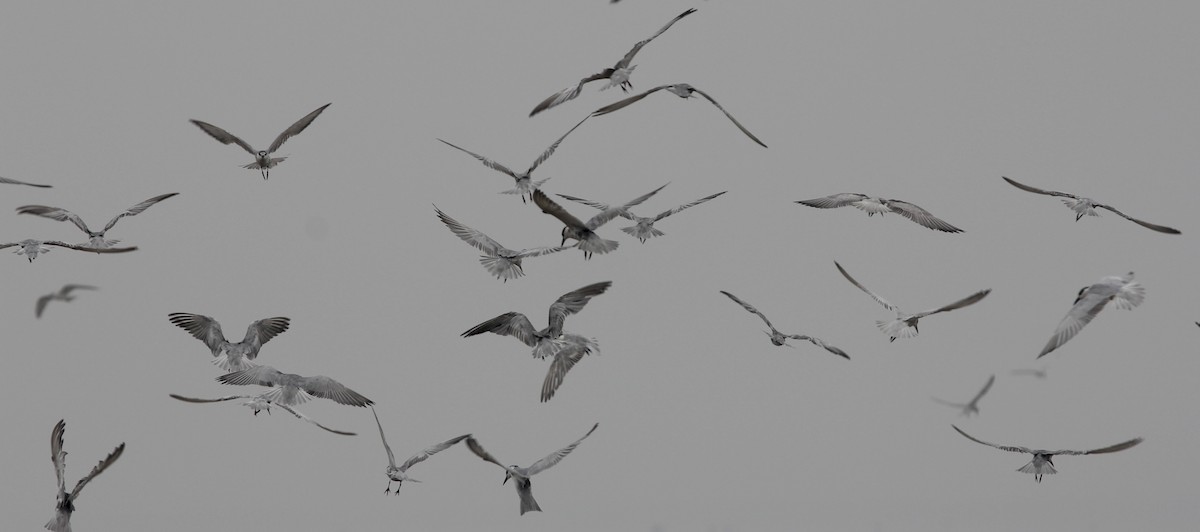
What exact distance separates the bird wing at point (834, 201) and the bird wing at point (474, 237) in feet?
20.5

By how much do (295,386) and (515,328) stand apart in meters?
4.44

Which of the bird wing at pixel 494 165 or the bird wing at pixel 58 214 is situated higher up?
the bird wing at pixel 494 165

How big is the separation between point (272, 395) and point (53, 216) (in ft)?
32.2

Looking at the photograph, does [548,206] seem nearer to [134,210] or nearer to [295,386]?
[295,386]

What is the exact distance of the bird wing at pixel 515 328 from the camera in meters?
24.2

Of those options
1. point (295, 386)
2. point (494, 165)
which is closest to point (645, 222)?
point (494, 165)

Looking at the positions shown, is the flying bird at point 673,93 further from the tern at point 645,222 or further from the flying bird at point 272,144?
the flying bird at point 272,144

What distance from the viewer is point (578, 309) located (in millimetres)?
25062

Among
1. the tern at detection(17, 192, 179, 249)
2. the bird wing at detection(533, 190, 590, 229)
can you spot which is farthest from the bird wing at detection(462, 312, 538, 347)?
the tern at detection(17, 192, 179, 249)

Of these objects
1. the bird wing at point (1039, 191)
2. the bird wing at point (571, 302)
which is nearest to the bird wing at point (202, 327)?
the bird wing at point (571, 302)

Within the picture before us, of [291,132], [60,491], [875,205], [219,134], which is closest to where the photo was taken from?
[60,491]

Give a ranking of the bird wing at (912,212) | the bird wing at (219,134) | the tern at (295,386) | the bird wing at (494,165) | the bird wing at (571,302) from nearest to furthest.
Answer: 1. the tern at (295,386)
2. the bird wing at (571,302)
3. the bird wing at (912,212)
4. the bird wing at (494,165)
5. the bird wing at (219,134)

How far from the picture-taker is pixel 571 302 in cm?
2495

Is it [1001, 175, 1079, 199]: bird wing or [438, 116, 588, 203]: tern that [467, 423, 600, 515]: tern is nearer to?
[438, 116, 588, 203]: tern
